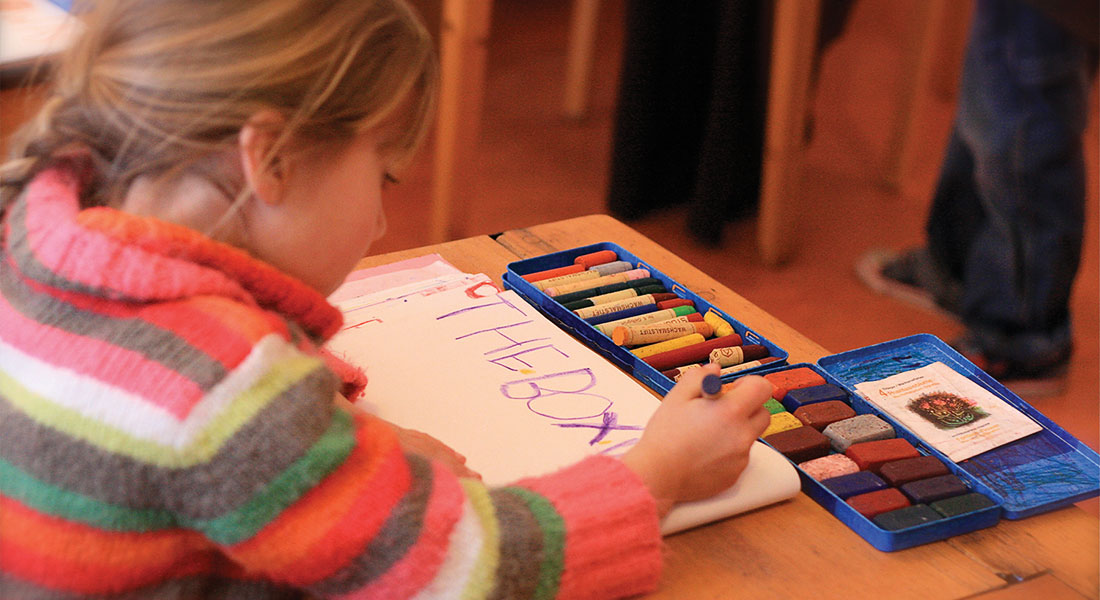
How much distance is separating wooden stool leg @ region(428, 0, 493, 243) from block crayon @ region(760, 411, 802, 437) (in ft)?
2.56

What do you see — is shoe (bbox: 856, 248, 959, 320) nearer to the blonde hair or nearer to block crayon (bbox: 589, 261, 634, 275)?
block crayon (bbox: 589, 261, 634, 275)

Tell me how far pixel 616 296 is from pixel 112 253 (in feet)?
1.50

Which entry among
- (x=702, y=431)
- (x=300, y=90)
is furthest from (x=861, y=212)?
(x=300, y=90)

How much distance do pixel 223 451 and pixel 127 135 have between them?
171 mm

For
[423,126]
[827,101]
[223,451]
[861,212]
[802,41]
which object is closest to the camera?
Answer: [223,451]

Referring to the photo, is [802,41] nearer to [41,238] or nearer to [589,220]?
[589,220]

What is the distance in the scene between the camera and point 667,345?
80 centimetres

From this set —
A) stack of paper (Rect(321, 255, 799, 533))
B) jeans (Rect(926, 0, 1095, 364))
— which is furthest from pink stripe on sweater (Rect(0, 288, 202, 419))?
jeans (Rect(926, 0, 1095, 364))

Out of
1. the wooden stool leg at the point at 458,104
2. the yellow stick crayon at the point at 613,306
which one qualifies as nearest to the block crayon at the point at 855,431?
the yellow stick crayon at the point at 613,306

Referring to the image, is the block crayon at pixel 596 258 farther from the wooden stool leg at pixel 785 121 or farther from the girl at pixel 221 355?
the wooden stool leg at pixel 785 121

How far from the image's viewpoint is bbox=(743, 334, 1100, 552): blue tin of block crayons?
63 centimetres

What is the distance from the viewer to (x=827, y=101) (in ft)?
9.05

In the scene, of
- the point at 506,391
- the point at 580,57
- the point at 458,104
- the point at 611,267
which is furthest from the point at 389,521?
the point at 580,57

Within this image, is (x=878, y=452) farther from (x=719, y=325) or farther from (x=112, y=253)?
(x=112, y=253)
